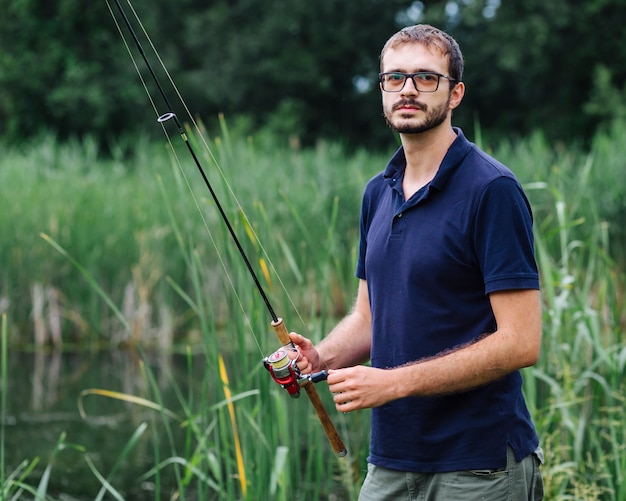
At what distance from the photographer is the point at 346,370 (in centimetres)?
183

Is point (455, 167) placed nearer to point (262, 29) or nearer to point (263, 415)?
point (263, 415)

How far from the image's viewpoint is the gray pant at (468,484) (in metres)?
1.90

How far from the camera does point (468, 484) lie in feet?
6.26

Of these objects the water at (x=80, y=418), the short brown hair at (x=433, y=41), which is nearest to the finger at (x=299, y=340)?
the short brown hair at (x=433, y=41)

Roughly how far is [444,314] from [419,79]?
439 mm

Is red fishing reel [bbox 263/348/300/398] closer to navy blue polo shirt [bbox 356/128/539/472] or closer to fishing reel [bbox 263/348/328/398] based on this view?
fishing reel [bbox 263/348/328/398]

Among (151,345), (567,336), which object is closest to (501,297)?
(567,336)

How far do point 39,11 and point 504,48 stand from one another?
9698 mm

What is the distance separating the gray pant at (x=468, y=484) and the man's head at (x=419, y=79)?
2.09ft

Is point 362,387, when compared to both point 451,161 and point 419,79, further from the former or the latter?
point 419,79

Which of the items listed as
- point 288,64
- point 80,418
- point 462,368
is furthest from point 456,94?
point 288,64

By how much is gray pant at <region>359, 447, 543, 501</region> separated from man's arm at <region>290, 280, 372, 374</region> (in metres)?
0.26

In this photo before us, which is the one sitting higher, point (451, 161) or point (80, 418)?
point (451, 161)

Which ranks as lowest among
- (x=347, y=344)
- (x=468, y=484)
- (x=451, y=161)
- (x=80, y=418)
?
(x=80, y=418)
